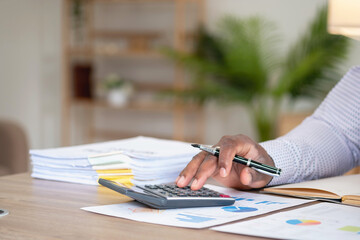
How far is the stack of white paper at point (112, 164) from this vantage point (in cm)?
113

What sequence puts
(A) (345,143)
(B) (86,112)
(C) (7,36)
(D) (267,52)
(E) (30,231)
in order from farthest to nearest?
(B) (86,112) < (C) (7,36) < (D) (267,52) < (A) (345,143) < (E) (30,231)

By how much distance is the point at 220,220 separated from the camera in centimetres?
84

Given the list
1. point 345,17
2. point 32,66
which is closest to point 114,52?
point 32,66

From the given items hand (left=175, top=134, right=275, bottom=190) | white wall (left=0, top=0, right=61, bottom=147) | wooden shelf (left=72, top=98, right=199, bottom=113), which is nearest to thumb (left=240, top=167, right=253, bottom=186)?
→ hand (left=175, top=134, right=275, bottom=190)

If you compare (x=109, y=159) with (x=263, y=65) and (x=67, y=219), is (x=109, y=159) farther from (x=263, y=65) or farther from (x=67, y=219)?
(x=263, y=65)

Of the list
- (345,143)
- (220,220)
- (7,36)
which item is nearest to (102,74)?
(7,36)

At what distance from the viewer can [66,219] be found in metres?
0.86

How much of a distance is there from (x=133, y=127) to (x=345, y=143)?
4.29m

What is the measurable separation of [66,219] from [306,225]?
1.11ft

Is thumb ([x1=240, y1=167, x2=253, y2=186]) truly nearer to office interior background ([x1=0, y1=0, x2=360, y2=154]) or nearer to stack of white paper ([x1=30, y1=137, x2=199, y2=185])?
stack of white paper ([x1=30, y1=137, x2=199, y2=185])

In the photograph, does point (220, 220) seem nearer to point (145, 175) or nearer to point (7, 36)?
point (145, 175)

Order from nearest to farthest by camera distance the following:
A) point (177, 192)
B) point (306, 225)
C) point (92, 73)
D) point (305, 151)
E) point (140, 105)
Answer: point (306, 225), point (177, 192), point (305, 151), point (140, 105), point (92, 73)

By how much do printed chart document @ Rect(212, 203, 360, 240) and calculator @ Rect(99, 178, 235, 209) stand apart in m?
0.10

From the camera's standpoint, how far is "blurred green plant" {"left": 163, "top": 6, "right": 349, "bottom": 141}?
420 cm
